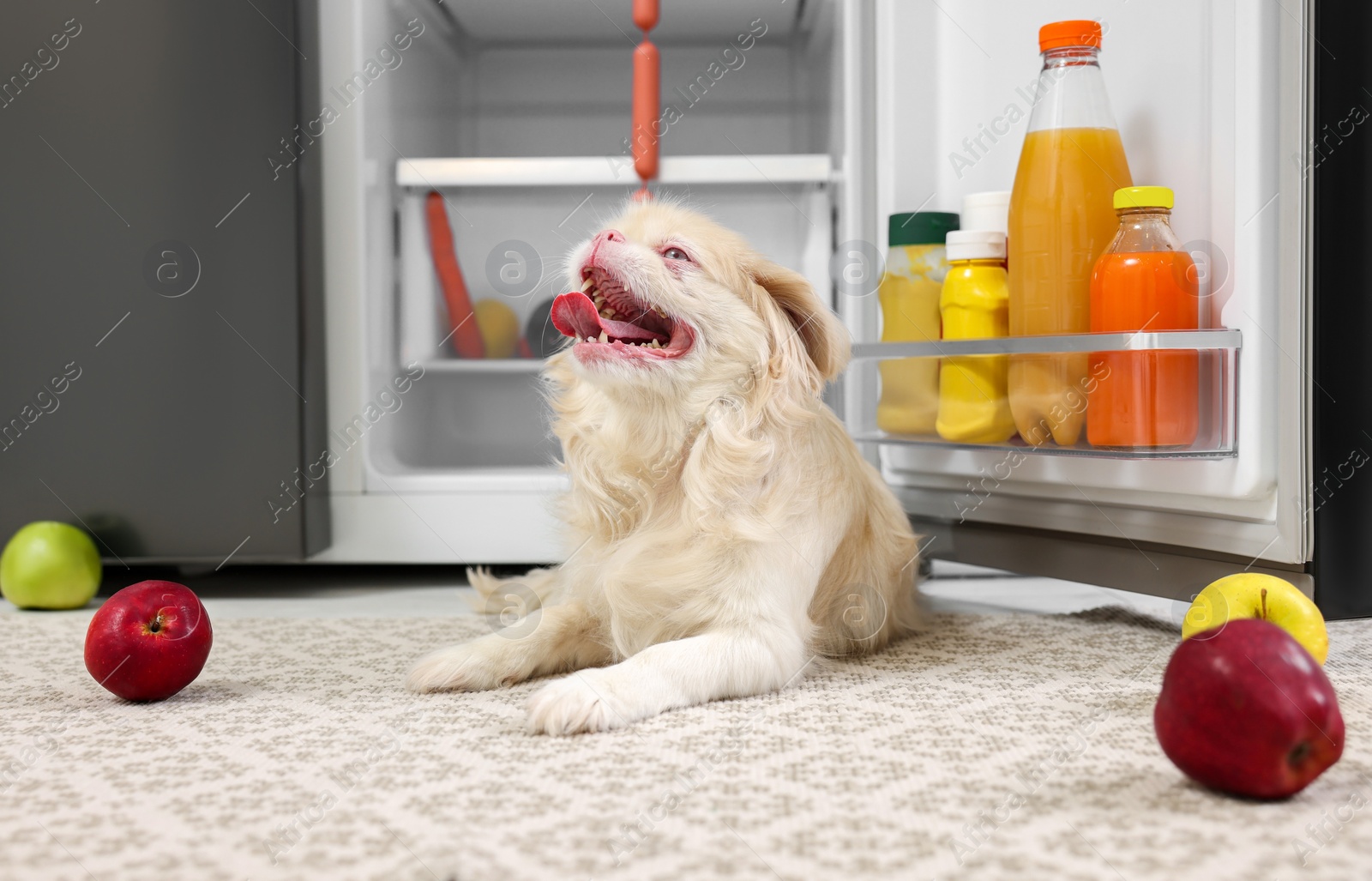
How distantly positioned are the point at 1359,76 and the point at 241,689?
164cm

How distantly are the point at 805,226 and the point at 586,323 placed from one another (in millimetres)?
1318

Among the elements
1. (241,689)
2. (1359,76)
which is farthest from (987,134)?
(241,689)

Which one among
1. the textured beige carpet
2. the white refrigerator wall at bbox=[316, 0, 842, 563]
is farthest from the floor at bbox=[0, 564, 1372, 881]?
Answer: the white refrigerator wall at bbox=[316, 0, 842, 563]

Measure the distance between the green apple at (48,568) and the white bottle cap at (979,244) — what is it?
1583 mm

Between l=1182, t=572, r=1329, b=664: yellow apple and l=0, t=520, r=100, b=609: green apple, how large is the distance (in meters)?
1.73

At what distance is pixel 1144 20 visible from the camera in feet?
5.08

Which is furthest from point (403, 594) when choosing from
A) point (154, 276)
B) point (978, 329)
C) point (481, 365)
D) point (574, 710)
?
point (978, 329)

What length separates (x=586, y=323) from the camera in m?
1.21

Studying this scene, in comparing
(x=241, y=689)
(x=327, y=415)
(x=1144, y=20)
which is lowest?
(x=241, y=689)

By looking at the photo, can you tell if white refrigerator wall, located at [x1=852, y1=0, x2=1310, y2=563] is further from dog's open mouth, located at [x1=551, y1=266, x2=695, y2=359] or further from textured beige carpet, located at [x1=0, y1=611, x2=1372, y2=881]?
dog's open mouth, located at [x1=551, y1=266, x2=695, y2=359]

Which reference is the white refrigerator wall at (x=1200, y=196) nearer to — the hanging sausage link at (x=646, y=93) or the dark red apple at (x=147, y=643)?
the hanging sausage link at (x=646, y=93)

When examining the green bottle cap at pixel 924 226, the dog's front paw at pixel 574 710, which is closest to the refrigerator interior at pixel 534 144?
the green bottle cap at pixel 924 226

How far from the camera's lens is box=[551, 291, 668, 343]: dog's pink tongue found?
3.93ft

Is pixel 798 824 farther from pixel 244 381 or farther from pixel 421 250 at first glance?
pixel 421 250
